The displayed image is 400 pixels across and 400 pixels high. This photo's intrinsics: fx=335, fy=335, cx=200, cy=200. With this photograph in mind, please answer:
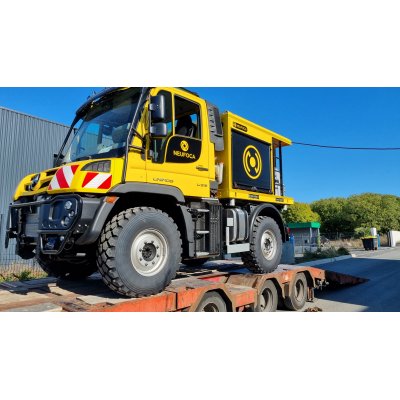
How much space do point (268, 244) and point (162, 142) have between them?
336 cm

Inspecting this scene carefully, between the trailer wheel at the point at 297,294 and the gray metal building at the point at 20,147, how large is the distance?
421 inches

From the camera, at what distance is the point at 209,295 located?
457 centimetres

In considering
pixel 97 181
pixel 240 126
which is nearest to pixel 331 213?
pixel 240 126

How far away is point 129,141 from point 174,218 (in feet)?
4.26

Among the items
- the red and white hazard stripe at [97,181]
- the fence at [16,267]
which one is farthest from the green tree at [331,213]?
the red and white hazard stripe at [97,181]

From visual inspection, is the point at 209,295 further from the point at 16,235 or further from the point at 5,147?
the point at 5,147

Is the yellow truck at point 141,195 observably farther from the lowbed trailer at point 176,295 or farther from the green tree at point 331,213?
the green tree at point 331,213

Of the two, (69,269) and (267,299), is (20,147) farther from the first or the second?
(267,299)

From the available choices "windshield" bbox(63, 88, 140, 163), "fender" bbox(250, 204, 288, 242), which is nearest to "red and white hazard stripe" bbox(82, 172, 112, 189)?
"windshield" bbox(63, 88, 140, 163)

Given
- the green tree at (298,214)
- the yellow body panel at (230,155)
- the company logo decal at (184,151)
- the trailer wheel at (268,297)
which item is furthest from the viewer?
the green tree at (298,214)

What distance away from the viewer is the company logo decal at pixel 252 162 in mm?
6480

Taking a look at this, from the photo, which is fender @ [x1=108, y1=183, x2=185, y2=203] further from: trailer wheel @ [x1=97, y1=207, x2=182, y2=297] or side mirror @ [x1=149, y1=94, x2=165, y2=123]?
side mirror @ [x1=149, y1=94, x2=165, y2=123]

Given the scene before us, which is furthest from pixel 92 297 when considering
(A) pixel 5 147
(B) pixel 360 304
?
(A) pixel 5 147

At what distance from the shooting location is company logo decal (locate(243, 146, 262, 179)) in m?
6.48
